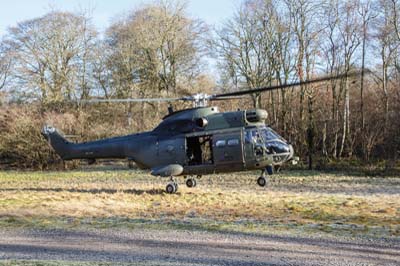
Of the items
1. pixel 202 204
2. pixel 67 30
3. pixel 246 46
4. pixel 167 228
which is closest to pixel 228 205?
pixel 202 204

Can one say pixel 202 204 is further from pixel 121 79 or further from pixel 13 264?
pixel 121 79

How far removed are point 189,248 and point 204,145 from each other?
8365 mm

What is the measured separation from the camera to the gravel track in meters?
6.43

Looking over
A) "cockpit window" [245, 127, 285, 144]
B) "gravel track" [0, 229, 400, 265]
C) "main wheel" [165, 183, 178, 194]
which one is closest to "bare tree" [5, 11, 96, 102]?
"main wheel" [165, 183, 178, 194]

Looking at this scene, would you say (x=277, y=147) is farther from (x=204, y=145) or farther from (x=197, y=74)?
(x=197, y=74)

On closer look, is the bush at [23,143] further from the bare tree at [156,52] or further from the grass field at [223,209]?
the grass field at [223,209]

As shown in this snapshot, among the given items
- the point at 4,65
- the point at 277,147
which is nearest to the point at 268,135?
the point at 277,147

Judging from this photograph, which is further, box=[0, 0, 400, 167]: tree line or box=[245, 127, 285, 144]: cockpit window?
box=[0, 0, 400, 167]: tree line

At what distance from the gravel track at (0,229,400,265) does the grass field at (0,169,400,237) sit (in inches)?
31.0

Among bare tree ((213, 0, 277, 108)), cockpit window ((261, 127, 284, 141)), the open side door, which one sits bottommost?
the open side door

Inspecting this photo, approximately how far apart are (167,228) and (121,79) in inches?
1089

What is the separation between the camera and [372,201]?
524 inches

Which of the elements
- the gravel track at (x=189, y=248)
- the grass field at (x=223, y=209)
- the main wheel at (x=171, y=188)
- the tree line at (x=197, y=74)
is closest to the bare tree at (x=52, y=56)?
the tree line at (x=197, y=74)

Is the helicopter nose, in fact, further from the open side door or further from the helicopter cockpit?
the open side door
